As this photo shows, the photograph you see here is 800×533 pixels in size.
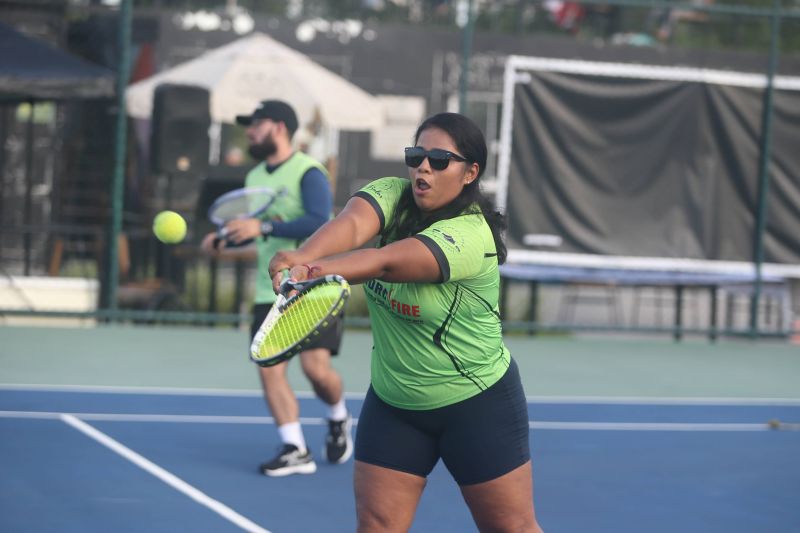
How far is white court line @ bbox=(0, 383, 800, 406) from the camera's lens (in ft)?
31.0

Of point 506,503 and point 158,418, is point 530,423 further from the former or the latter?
point 506,503

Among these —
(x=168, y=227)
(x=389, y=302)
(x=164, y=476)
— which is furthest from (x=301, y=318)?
(x=164, y=476)

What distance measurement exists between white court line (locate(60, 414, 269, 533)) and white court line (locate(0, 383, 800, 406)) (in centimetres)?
111

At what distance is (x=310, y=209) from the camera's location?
22.7ft

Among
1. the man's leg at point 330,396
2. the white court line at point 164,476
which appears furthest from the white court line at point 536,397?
the man's leg at point 330,396

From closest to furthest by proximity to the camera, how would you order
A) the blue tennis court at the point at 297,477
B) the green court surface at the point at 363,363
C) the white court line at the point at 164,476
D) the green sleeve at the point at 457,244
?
1. the green sleeve at the point at 457,244
2. the white court line at the point at 164,476
3. the blue tennis court at the point at 297,477
4. the green court surface at the point at 363,363

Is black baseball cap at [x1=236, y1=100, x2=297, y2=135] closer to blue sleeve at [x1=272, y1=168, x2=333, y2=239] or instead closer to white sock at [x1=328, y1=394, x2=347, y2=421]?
blue sleeve at [x1=272, y1=168, x2=333, y2=239]

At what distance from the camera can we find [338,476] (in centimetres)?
696

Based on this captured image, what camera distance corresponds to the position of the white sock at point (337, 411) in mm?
7195

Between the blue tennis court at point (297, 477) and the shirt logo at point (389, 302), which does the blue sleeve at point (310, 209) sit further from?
the shirt logo at point (389, 302)

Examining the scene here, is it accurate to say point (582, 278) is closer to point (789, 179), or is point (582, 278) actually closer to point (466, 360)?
point (789, 179)

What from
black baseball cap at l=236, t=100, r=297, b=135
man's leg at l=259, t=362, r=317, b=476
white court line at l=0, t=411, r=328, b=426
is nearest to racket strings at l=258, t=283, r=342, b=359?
man's leg at l=259, t=362, r=317, b=476

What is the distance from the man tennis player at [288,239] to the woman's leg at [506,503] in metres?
2.81

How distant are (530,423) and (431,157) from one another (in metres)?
5.20
